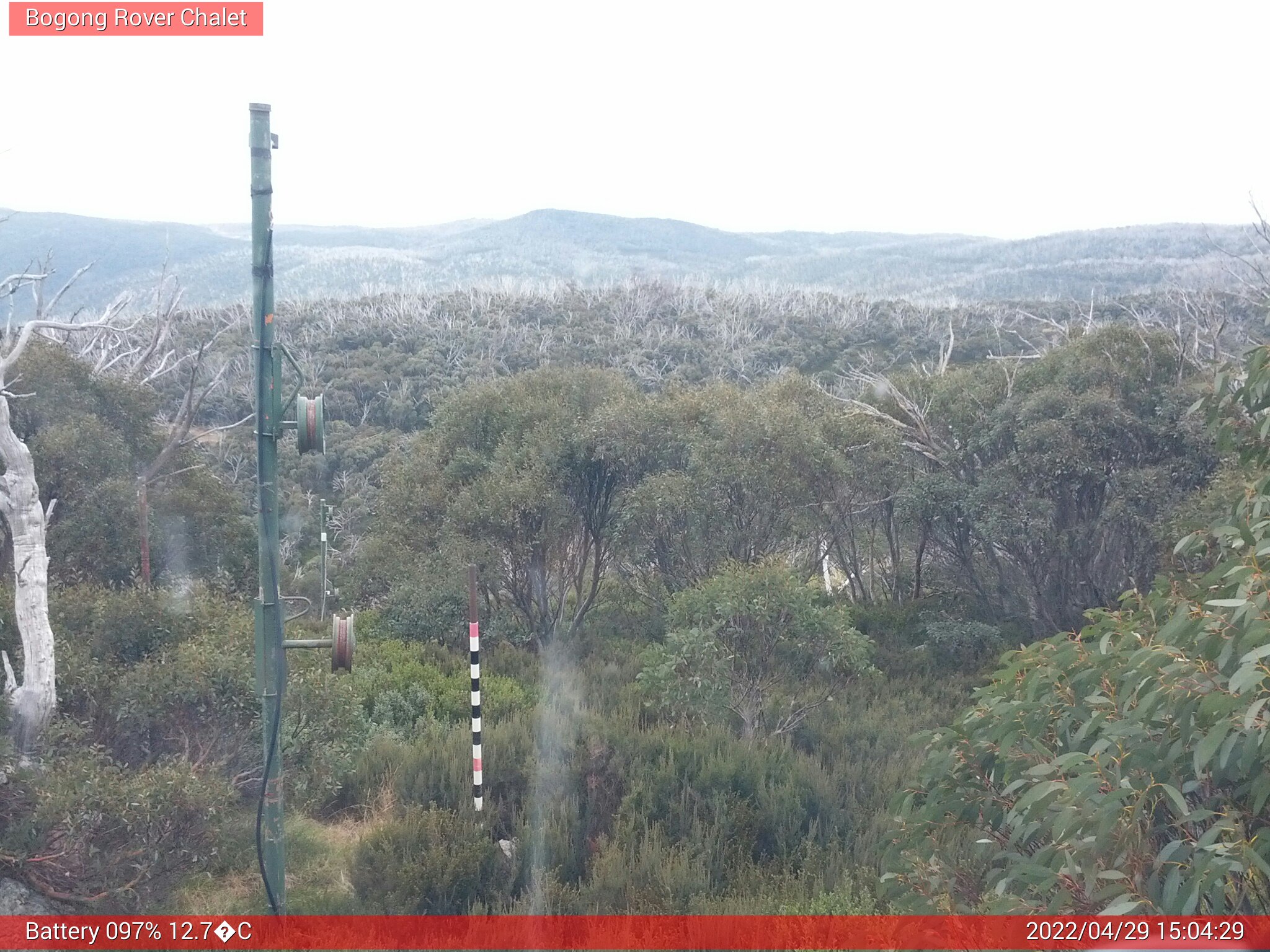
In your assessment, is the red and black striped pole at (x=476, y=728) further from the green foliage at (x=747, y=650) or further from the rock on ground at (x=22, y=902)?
the rock on ground at (x=22, y=902)

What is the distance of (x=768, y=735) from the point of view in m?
9.22

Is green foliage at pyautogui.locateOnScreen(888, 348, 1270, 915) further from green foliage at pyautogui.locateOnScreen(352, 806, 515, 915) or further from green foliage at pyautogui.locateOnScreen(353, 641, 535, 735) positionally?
green foliage at pyautogui.locateOnScreen(353, 641, 535, 735)

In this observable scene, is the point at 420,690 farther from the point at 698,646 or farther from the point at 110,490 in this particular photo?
the point at 110,490

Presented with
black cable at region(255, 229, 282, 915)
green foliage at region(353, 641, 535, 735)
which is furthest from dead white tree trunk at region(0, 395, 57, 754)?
green foliage at region(353, 641, 535, 735)

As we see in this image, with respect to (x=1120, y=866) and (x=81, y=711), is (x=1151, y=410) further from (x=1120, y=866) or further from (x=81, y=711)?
(x=81, y=711)

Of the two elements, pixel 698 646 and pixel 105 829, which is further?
pixel 698 646

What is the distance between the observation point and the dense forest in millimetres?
3361

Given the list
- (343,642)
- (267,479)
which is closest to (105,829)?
(343,642)

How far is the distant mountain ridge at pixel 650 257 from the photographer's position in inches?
1716

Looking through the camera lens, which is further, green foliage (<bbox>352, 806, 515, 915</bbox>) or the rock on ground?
green foliage (<bbox>352, 806, 515, 915</bbox>)

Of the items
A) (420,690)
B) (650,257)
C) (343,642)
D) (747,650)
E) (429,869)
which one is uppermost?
(650,257)

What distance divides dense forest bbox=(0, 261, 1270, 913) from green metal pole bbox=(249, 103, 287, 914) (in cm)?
122

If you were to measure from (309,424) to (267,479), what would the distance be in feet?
1.24

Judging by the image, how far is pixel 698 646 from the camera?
9156 mm
